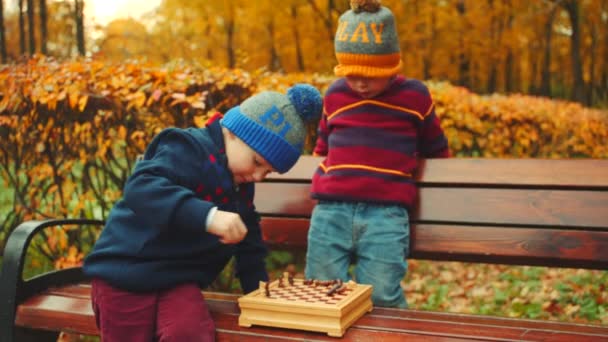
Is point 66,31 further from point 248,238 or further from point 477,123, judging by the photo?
point 248,238

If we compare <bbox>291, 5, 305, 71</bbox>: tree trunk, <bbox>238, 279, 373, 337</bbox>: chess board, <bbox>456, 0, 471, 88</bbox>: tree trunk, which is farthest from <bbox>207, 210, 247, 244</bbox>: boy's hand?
<bbox>291, 5, 305, 71</bbox>: tree trunk

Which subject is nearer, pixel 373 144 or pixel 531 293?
pixel 373 144

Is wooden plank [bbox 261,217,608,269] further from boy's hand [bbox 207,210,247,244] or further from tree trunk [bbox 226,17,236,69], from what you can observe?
tree trunk [bbox 226,17,236,69]

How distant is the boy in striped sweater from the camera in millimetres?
2924

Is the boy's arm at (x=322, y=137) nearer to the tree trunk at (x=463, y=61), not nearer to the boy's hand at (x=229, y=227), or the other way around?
the boy's hand at (x=229, y=227)

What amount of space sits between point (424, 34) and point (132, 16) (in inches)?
412

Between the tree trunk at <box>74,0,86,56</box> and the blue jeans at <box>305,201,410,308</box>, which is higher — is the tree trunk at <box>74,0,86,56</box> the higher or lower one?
the higher one

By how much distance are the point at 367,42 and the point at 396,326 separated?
1235 millimetres

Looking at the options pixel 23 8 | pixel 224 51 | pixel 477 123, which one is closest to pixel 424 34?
pixel 224 51

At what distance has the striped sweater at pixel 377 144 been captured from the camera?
300 cm

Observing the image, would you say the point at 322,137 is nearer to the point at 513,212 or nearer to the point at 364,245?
the point at 364,245

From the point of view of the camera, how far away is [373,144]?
3041 millimetres

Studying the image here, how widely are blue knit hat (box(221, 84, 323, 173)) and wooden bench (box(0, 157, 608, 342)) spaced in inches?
25.7

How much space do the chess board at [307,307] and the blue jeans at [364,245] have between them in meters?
0.45
